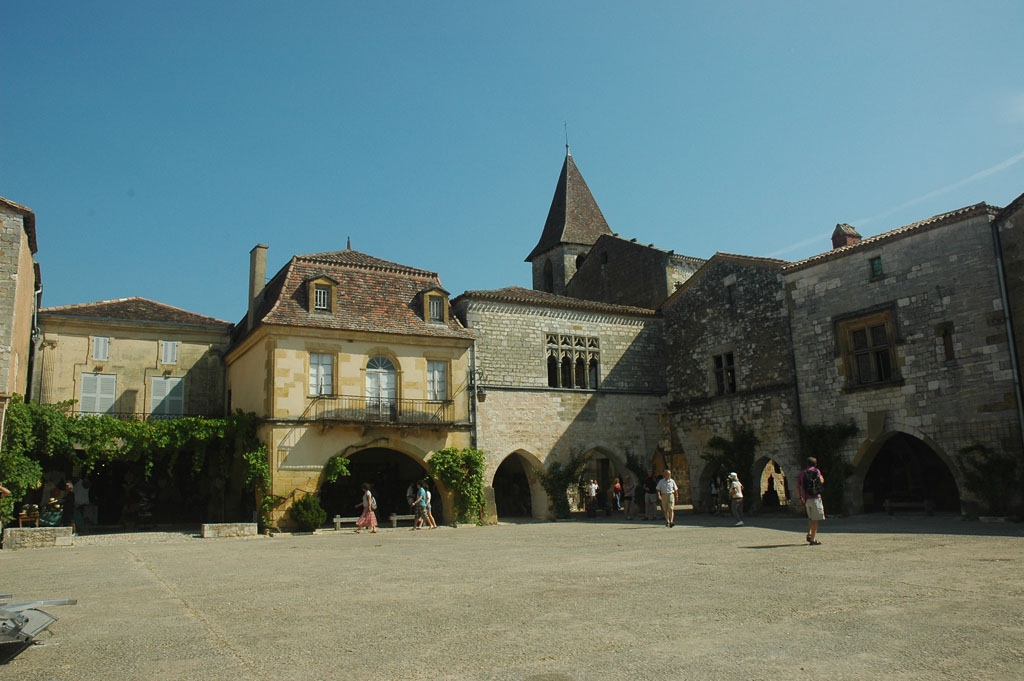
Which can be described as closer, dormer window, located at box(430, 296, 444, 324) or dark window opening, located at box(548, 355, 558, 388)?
dormer window, located at box(430, 296, 444, 324)

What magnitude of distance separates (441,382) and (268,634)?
18422mm

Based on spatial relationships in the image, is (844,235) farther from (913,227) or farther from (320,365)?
(320,365)

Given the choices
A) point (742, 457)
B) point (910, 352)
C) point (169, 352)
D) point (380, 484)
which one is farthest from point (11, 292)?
point (910, 352)

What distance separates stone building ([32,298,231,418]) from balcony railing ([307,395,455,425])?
6.71 meters

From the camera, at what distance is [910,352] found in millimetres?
21266

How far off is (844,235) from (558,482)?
13.5m

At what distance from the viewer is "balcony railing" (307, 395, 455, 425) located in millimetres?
23047

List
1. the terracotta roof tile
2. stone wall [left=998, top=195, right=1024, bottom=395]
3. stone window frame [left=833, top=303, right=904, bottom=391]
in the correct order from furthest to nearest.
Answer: the terracotta roof tile < stone window frame [left=833, top=303, right=904, bottom=391] < stone wall [left=998, top=195, right=1024, bottom=395]

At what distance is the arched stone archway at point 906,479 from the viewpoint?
76.5 ft

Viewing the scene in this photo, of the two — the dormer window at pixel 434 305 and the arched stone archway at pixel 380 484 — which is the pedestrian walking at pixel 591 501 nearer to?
the arched stone archway at pixel 380 484

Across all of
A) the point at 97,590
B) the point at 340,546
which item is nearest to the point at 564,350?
the point at 340,546

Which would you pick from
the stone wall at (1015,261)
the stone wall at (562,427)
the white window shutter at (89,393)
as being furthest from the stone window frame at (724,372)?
the white window shutter at (89,393)

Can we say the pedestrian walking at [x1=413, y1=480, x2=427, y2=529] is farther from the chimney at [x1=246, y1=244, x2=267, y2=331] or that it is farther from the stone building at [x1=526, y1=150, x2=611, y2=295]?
the stone building at [x1=526, y1=150, x2=611, y2=295]

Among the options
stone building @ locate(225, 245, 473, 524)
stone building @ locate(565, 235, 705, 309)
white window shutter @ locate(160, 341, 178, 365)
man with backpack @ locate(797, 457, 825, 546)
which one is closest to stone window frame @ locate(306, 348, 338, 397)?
stone building @ locate(225, 245, 473, 524)
